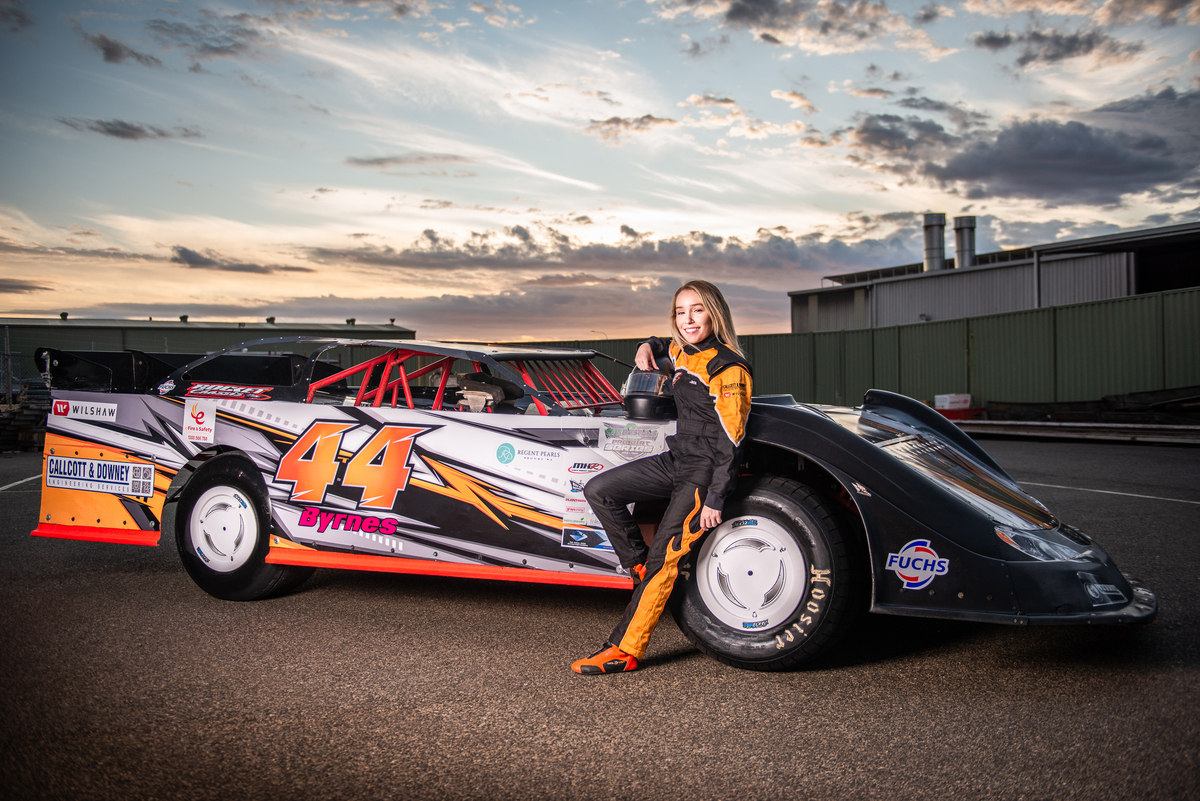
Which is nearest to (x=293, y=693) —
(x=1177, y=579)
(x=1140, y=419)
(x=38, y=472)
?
(x=1177, y=579)

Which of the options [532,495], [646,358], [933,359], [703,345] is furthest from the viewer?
[933,359]

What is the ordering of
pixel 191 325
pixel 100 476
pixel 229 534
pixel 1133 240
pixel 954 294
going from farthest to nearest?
pixel 191 325 < pixel 954 294 < pixel 1133 240 < pixel 100 476 < pixel 229 534

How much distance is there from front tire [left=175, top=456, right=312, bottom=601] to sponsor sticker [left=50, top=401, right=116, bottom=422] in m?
0.82

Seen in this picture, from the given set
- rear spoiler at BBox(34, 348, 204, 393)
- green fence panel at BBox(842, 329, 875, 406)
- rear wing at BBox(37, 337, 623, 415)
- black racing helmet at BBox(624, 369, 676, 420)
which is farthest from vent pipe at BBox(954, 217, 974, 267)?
rear spoiler at BBox(34, 348, 204, 393)

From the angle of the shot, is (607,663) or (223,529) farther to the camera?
(223,529)

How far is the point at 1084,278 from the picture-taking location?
88.5ft

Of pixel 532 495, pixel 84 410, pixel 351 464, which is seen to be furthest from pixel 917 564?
pixel 84 410

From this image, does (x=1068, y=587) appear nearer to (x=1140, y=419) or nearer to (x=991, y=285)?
(x=1140, y=419)

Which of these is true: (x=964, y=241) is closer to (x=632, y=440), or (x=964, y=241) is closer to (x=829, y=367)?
(x=829, y=367)

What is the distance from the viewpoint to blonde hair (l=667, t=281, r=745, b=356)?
11.4 ft

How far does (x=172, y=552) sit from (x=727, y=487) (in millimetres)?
4596

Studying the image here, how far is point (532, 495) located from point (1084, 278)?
28992 millimetres

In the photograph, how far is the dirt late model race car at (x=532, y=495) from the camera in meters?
3.19

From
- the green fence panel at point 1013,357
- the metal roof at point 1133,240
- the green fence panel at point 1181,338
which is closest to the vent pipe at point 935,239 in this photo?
the metal roof at point 1133,240
